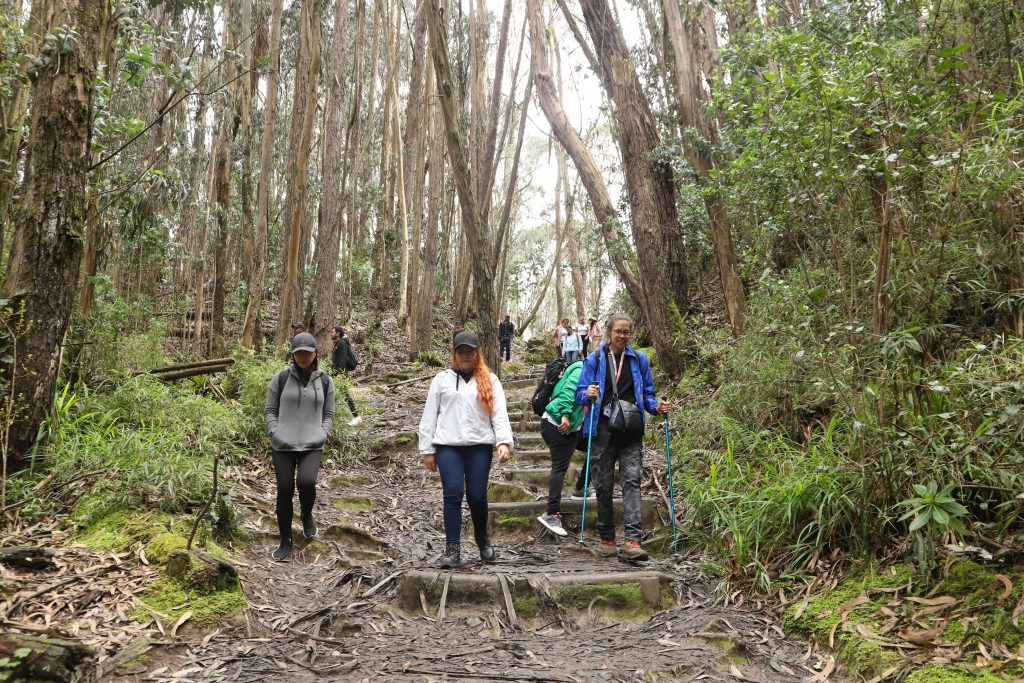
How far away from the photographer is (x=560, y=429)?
18.5 ft

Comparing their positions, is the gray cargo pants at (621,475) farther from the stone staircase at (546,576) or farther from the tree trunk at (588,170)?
the tree trunk at (588,170)

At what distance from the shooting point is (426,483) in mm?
7789

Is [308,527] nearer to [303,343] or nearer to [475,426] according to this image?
[303,343]

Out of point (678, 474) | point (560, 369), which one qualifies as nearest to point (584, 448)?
point (560, 369)

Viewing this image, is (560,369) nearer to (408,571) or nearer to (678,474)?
(678,474)

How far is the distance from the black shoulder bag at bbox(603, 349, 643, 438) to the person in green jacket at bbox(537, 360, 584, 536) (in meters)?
0.57

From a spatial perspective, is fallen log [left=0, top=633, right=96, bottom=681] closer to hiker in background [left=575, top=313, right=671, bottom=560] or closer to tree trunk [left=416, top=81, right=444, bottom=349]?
hiker in background [left=575, top=313, right=671, bottom=560]

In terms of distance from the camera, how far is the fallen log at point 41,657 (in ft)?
9.35

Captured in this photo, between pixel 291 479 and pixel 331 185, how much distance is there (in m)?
8.68

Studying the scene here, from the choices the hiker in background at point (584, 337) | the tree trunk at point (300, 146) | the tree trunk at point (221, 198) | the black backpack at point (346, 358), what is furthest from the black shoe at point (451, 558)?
the tree trunk at point (221, 198)

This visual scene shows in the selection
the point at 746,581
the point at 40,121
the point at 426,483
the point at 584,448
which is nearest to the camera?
the point at 746,581

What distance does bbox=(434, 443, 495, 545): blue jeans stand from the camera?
4762mm

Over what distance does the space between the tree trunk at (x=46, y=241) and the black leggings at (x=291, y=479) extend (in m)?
1.75

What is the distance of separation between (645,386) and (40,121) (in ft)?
16.2
